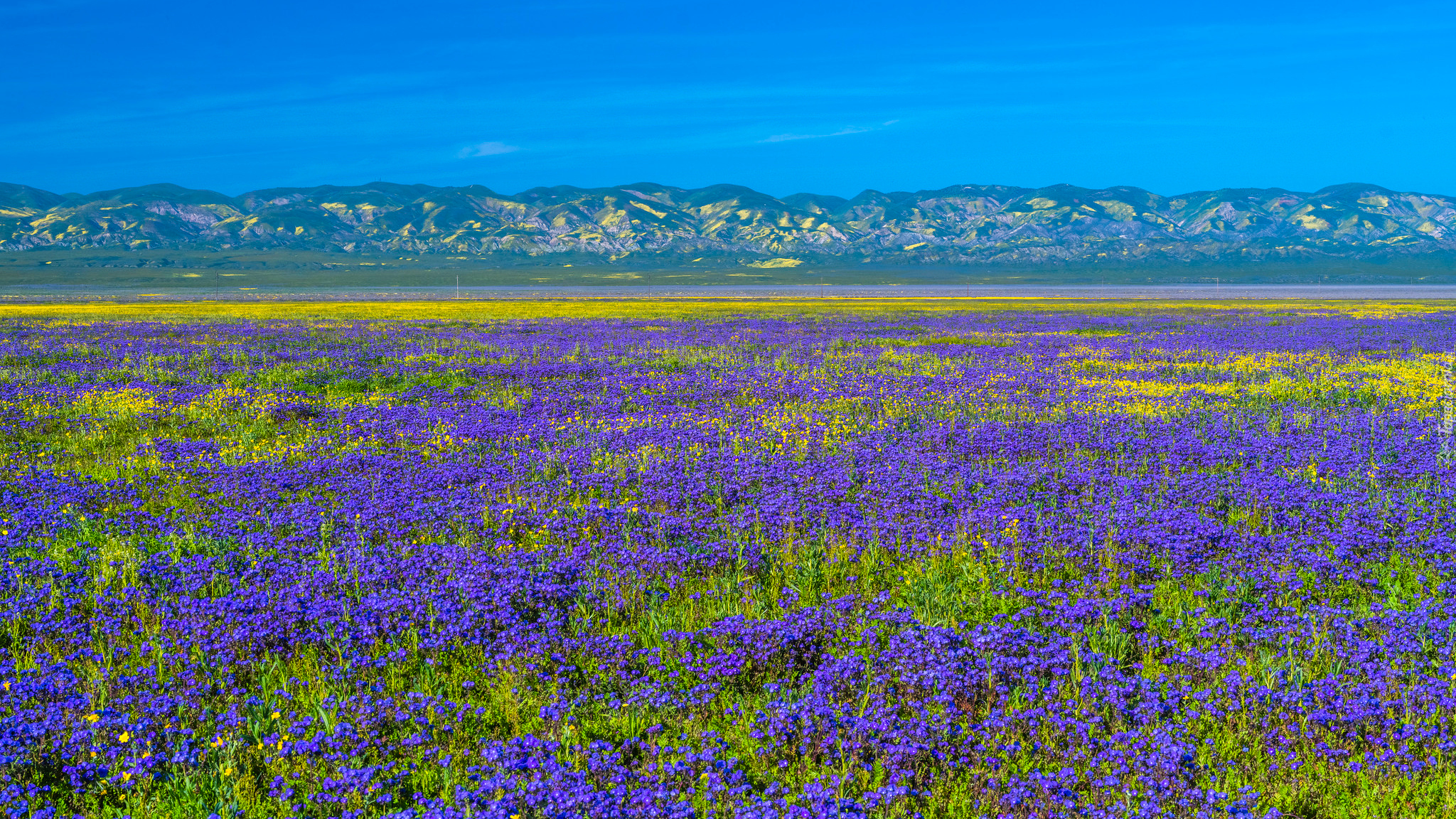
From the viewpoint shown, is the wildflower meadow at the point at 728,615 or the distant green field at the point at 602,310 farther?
the distant green field at the point at 602,310

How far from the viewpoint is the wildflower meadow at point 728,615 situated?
15.9 ft

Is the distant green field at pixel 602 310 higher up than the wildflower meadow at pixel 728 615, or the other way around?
the distant green field at pixel 602 310

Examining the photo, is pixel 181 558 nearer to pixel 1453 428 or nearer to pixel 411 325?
pixel 1453 428

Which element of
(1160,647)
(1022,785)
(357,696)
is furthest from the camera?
(1160,647)

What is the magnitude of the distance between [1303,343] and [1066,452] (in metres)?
26.9

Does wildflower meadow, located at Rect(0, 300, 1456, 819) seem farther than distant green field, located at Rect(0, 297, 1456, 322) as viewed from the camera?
No

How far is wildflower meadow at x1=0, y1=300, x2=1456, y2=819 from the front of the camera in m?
4.85

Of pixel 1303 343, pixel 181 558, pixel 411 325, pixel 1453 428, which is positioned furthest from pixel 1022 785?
pixel 411 325

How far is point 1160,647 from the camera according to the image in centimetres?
645

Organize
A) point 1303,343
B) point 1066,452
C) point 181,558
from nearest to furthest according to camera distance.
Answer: point 181,558 → point 1066,452 → point 1303,343

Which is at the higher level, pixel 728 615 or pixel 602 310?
pixel 602 310

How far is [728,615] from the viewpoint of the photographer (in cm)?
722

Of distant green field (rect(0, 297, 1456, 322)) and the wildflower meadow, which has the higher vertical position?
distant green field (rect(0, 297, 1456, 322))

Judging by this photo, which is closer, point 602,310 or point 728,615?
point 728,615
